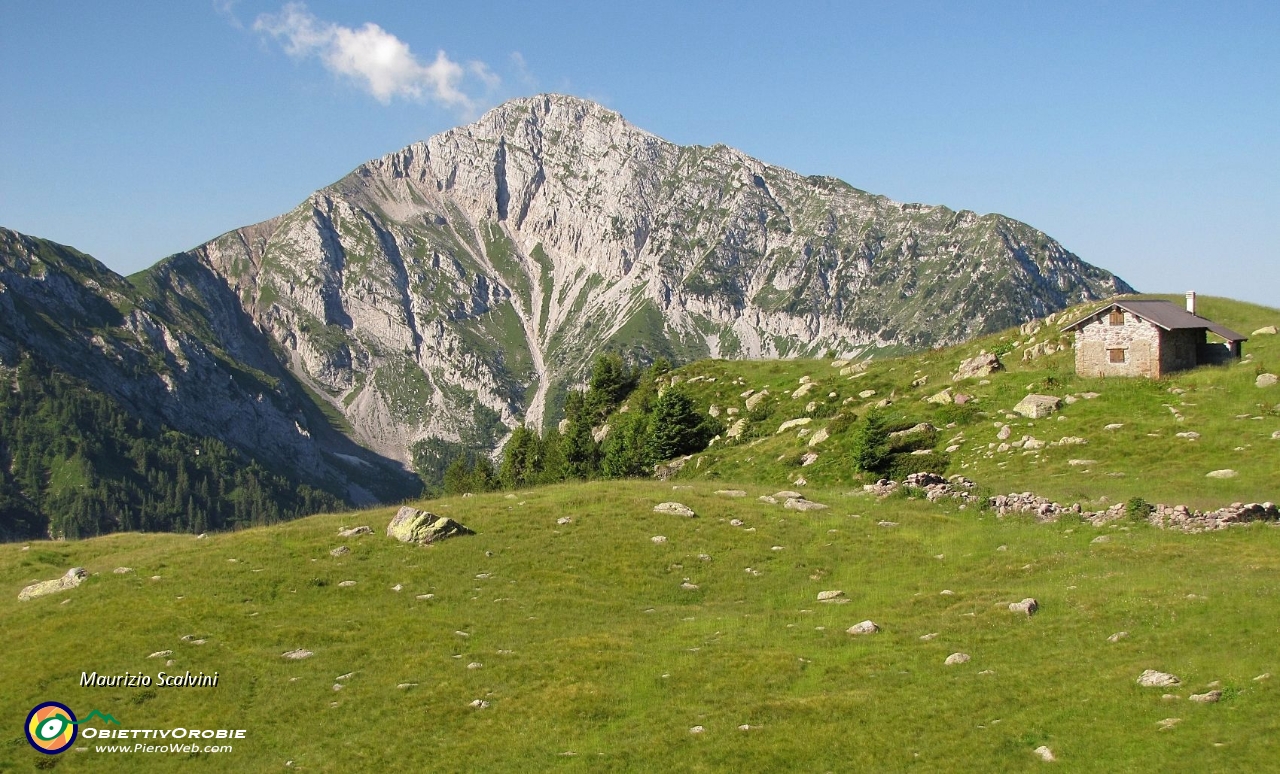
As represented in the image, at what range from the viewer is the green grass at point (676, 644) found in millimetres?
21656

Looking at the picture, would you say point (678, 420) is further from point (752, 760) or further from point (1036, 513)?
point (752, 760)

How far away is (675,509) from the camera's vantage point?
4616 cm

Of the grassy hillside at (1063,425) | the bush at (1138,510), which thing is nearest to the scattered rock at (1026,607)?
the bush at (1138,510)

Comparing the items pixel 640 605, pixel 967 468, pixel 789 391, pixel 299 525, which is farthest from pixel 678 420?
pixel 640 605

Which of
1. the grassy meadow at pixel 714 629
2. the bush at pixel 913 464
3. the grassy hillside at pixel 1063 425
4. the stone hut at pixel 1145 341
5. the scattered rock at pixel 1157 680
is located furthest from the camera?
the stone hut at pixel 1145 341

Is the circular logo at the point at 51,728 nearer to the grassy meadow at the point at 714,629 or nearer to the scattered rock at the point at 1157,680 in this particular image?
the grassy meadow at the point at 714,629

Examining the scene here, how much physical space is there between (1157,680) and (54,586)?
40.7m

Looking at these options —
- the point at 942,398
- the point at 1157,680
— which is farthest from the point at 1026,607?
the point at 942,398

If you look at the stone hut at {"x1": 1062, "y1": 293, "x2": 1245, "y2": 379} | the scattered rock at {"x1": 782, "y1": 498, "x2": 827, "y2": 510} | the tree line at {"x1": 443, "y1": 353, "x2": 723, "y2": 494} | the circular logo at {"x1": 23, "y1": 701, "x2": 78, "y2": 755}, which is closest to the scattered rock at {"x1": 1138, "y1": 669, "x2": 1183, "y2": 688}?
the scattered rock at {"x1": 782, "y1": 498, "x2": 827, "y2": 510}

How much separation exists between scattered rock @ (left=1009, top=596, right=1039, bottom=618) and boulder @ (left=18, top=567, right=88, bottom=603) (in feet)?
121

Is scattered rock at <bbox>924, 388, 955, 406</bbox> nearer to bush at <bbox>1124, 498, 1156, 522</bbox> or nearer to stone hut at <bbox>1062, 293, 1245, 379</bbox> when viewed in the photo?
stone hut at <bbox>1062, 293, 1245, 379</bbox>

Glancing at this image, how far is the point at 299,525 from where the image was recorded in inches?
1826

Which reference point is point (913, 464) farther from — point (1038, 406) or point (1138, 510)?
point (1138, 510)

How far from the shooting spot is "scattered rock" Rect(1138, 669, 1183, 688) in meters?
21.6
